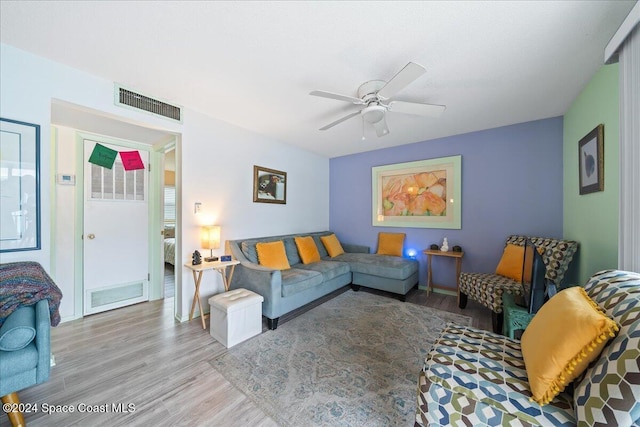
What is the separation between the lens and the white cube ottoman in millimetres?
2209

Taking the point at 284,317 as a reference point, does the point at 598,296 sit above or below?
above

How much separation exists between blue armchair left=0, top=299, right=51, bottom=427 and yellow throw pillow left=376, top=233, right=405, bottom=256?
3.93 meters

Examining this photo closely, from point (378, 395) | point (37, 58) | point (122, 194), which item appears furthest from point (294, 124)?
point (378, 395)

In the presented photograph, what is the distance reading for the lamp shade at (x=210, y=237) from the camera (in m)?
2.77

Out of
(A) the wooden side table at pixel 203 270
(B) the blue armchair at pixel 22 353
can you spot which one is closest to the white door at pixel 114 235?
(A) the wooden side table at pixel 203 270

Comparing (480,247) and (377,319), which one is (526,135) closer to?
(480,247)

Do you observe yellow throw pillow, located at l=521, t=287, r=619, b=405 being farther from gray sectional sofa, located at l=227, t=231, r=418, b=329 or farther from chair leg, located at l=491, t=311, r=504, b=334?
gray sectional sofa, located at l=227, t=231, r=418, b=329

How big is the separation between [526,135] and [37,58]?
17.1 ft

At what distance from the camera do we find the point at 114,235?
309 cm

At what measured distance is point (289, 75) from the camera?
80.0 inches

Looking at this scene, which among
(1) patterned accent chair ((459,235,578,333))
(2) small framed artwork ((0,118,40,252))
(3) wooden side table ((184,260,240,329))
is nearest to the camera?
(2) small framed artwork ((0,118,40,252))

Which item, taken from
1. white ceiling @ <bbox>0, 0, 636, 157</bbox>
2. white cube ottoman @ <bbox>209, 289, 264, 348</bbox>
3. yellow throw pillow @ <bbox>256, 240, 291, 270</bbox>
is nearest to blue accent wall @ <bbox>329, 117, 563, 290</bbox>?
white ceiling @ <bbox>0, 0, 636, 157</bbox>

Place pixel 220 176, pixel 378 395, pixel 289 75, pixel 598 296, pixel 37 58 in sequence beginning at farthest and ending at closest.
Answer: pixel 220 176, pixel 289 75, pixel 37 58, pixel 378 395, pixel 598 296

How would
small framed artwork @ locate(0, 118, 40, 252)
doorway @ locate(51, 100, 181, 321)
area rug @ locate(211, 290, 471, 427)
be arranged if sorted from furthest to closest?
doorway @ locate(51, 100, 181, 321), small framed artwork @ locate(0, 118, 40, 252), area rug @ locate(211, 290, 471, 427)
